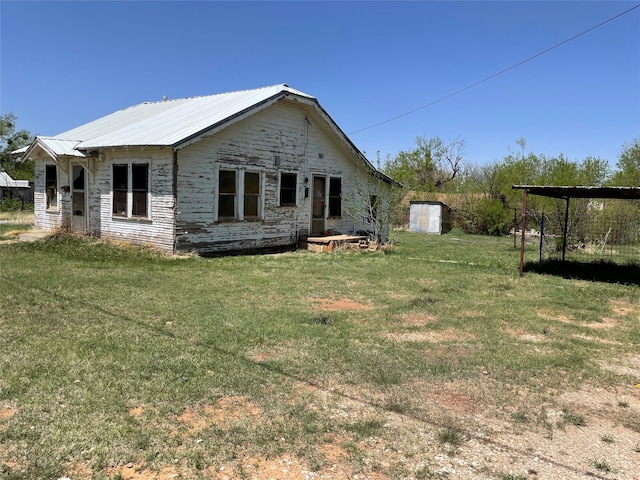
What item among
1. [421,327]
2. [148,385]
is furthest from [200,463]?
[421,327]

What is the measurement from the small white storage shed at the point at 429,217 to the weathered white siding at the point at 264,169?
10.5 metres

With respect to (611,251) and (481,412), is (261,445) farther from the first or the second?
(611,251)

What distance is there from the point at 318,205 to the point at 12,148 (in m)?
39.7

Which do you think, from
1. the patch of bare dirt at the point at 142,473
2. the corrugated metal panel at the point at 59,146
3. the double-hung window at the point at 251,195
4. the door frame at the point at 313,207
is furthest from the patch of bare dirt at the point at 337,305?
the corrugated metal panel at the point at 59,146

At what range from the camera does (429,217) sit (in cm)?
2745

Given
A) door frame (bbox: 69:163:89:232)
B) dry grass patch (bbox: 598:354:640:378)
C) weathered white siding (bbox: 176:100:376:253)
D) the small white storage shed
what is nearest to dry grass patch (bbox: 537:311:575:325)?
dry grass patch (bbox: 598:354:640:378)

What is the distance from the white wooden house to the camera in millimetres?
12656

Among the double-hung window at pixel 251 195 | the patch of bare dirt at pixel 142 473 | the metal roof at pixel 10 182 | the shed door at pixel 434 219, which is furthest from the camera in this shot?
the metal roof at pixel 10 182

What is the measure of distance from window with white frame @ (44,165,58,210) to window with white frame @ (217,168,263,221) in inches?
254

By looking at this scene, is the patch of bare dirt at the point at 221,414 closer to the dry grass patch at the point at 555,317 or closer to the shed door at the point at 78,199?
the dry grass patch at the point at 555,317

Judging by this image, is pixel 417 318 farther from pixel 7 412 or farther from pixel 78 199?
pixel 78 199

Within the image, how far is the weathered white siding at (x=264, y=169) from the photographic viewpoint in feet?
41.9

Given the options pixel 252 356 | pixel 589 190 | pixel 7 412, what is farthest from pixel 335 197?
pixel 7 412

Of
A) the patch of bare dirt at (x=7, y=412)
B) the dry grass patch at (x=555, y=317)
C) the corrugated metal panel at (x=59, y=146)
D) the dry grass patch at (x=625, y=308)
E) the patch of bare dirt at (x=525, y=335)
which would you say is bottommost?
the patch of bare dirt at (x=7, y=412)
